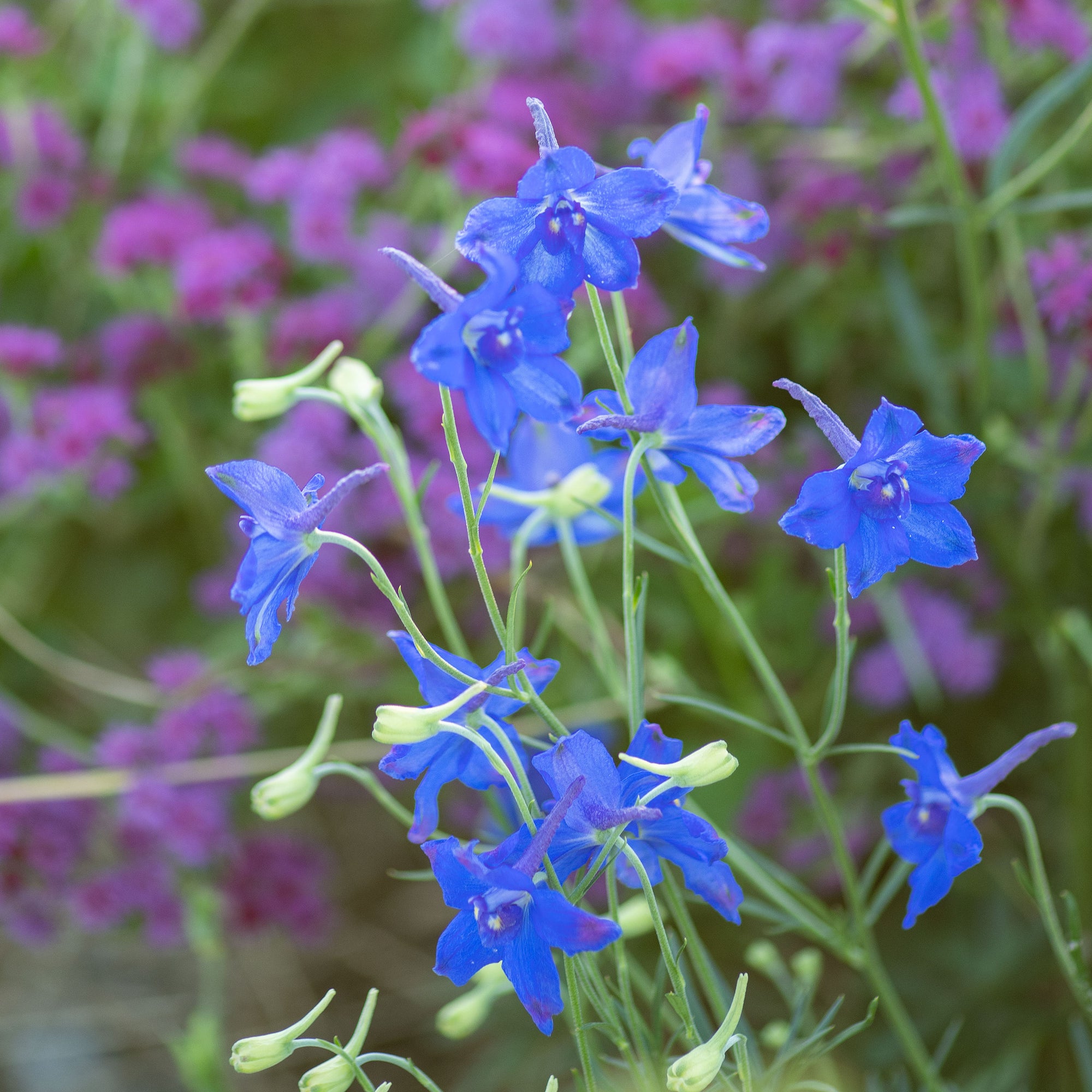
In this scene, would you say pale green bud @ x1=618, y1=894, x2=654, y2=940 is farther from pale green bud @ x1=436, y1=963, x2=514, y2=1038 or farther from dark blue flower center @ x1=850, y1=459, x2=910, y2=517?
dark blue flower center @ x1=850, y1=459, x2=910, y2=517

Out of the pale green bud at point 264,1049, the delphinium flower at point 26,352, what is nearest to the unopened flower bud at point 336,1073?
the pale green bud at point 264,1049

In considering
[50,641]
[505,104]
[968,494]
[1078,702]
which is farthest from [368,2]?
[1078,702]

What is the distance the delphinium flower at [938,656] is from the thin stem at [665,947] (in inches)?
22.1

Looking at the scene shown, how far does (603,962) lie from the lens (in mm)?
823

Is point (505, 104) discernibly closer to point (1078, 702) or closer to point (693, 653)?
point (693, 653)

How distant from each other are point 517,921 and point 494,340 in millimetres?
218

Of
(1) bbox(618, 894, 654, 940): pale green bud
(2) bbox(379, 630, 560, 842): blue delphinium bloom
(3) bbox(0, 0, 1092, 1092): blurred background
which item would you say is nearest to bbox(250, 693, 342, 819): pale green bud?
(2) bbox(379, 630, 560, 842): blue delphinium bloom

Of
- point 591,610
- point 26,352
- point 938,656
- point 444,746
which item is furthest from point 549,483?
point 26,352

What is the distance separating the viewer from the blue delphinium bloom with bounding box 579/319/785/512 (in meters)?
0.46

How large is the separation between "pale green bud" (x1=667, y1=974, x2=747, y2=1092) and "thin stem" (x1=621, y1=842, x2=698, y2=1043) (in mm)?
21

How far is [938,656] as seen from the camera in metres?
0.97

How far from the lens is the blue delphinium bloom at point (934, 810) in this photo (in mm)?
508

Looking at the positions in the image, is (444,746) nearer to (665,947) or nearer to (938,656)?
(665,947)

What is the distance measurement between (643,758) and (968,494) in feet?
1.86
